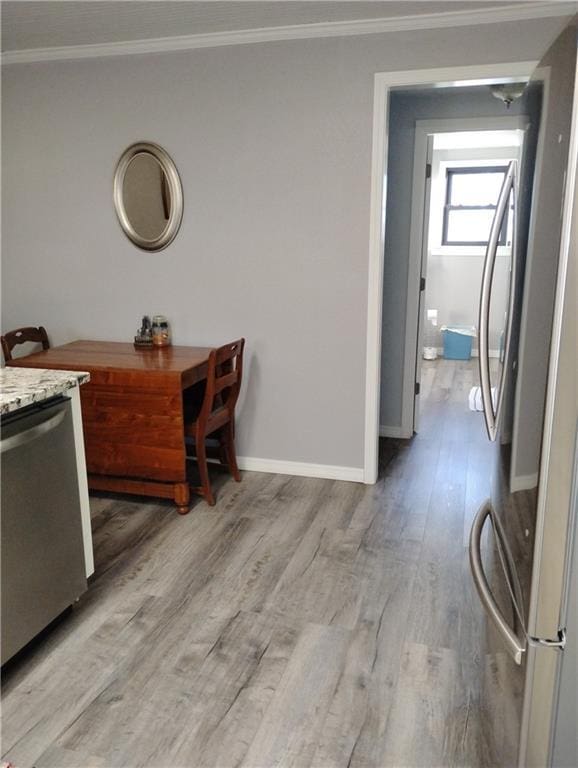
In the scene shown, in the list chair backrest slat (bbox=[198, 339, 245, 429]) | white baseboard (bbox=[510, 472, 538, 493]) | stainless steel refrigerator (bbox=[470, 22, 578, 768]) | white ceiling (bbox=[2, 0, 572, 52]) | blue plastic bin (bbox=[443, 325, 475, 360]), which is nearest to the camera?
stainless steel refrigerator (bbox=[470, 22, 578, 768])

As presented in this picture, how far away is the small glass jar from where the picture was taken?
3.44 meters

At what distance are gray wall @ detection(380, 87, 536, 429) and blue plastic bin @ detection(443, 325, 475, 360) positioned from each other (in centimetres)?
279

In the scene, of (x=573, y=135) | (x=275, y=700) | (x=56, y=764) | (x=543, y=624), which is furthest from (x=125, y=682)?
(x=573, y=135)

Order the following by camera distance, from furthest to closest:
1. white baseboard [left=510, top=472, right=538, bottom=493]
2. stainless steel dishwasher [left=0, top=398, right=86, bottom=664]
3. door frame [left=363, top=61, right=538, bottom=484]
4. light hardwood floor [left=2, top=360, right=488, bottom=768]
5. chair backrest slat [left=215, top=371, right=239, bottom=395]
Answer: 1. chair backrest slat [left=215, top=371, right=239, bottom=395]
2. door frame [left=363, top=61, right=538, bottom=484]
3. stainless steel dishwasher [left=0, top=398, right=86, bottom=664]
4. light hardwood floor [left=2, top=360, right=488, bottom=768]
5. white baseboard [left=510, top=472, right=538, bottom=493]

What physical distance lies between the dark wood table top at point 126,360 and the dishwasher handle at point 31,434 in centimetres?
93

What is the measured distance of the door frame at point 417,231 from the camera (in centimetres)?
377

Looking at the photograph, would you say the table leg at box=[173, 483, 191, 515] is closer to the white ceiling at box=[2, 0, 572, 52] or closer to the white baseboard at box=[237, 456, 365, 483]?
the white baseboard at box=[237, 456, 365, 483]

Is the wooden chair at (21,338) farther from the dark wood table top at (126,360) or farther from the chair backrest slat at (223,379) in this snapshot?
the chair backrest slat at (223,379)

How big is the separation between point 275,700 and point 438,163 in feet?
20.0

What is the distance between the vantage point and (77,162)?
11.6 ft

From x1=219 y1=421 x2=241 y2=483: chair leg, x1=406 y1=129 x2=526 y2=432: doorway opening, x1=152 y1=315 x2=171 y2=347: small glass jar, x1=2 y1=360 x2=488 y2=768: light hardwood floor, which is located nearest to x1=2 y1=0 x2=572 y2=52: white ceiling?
x1=152 y1=315 x2=171 y2=347: small glass jar

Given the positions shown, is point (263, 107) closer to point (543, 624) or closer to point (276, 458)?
point (276, 458)

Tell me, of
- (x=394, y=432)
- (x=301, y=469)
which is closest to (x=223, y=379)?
(x=301, y=469)

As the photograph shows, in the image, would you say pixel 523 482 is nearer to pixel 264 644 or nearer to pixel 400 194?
pixel 264 644
